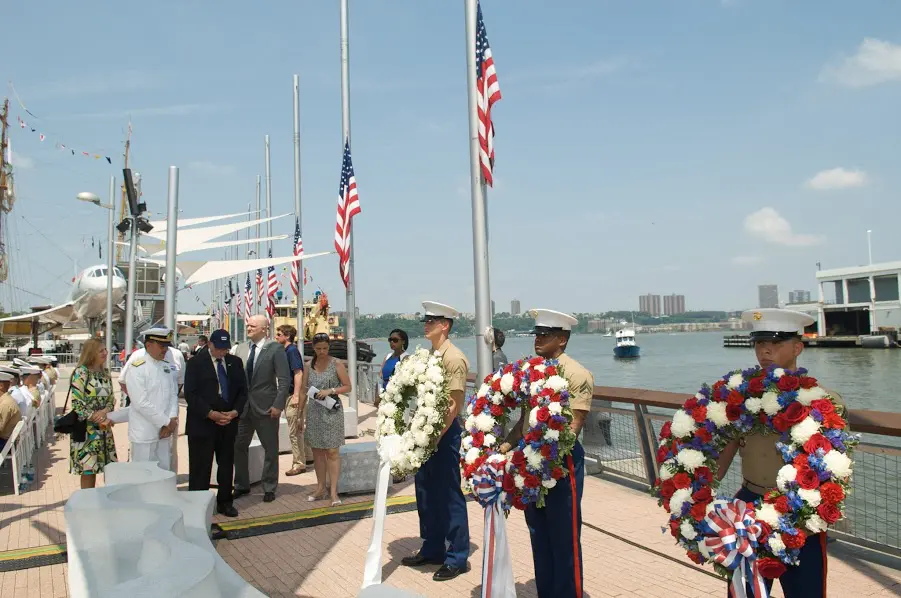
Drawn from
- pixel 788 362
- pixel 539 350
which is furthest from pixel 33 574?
pixel 788 362

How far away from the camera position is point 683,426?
3520mm

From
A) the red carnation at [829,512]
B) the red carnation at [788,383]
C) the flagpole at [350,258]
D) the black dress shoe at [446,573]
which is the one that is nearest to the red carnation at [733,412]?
the red carnation at [788,383]

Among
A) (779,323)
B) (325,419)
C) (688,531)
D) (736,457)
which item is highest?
(779,323)

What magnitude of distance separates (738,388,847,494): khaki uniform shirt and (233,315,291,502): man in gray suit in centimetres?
527

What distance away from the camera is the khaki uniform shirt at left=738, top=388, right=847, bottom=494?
3.24m

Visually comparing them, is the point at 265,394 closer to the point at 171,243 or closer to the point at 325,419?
the point at 325,419

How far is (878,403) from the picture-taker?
31359 mm

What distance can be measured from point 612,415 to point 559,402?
4188 mm

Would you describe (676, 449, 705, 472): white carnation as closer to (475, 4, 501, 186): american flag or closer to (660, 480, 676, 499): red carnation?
(660, 480, 676, 499): red carnation

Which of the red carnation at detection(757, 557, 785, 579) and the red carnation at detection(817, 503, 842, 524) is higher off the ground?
the red carnation at detection(817, 503, 842, 524)

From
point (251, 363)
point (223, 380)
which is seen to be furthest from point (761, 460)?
point (251, 363)

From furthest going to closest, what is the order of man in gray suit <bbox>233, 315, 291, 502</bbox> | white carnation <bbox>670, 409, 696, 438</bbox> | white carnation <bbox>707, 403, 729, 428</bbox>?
man in gray suit <bbox>233, 315, 291, 502</bbox>
white carnation <bbox>670, 409, 696, 438</bbox>
white carnation <bbox>707, 403, 729, 428</bbox>

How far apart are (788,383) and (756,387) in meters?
0.15

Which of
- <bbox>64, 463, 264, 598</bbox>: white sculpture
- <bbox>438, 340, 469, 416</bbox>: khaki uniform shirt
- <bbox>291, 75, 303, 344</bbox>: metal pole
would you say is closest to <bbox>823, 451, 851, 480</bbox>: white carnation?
<bbox>64, 463, 264, 598</bbox>: white sculpture
